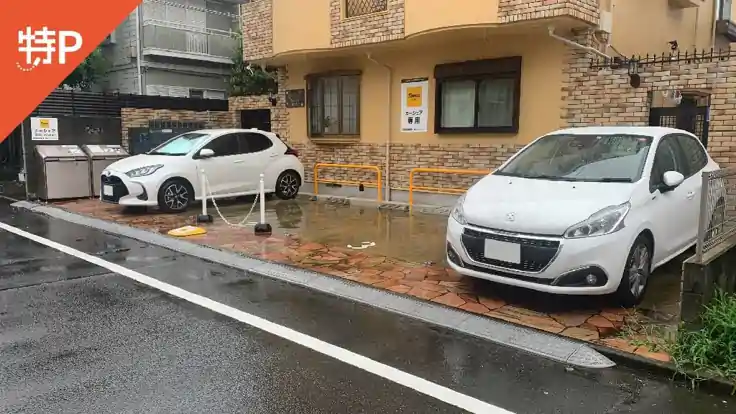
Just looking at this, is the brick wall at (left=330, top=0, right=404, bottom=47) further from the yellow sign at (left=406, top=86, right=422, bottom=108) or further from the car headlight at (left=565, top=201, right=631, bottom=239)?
the car headlight at (left=565, top=201, right=631, bottom=239)

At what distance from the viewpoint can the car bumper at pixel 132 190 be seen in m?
10.0

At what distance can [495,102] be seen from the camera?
1056 centimetres

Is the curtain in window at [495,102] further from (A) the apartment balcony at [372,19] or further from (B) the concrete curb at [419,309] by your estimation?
(B) the concrete curb at [419,309]

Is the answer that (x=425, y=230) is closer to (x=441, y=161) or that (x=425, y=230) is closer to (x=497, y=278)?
(x=441, y=161)

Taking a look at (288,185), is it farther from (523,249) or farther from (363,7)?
(523,249)

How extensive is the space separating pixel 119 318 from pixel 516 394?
338cm

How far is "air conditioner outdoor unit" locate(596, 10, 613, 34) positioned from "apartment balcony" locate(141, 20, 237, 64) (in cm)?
1495

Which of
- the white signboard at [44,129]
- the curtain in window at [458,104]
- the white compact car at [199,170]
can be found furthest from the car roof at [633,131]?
the white signboard at [44,129]

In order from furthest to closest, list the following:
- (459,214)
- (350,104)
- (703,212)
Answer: (350,104) → (459,214) → (703,212)

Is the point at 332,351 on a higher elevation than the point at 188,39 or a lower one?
lower

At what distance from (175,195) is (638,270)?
7995 mm

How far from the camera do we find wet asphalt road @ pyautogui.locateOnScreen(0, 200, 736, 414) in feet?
11.3

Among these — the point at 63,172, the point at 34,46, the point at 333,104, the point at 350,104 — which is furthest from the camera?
the point at 34,46

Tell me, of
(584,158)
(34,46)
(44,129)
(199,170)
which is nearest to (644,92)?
(584,158)
